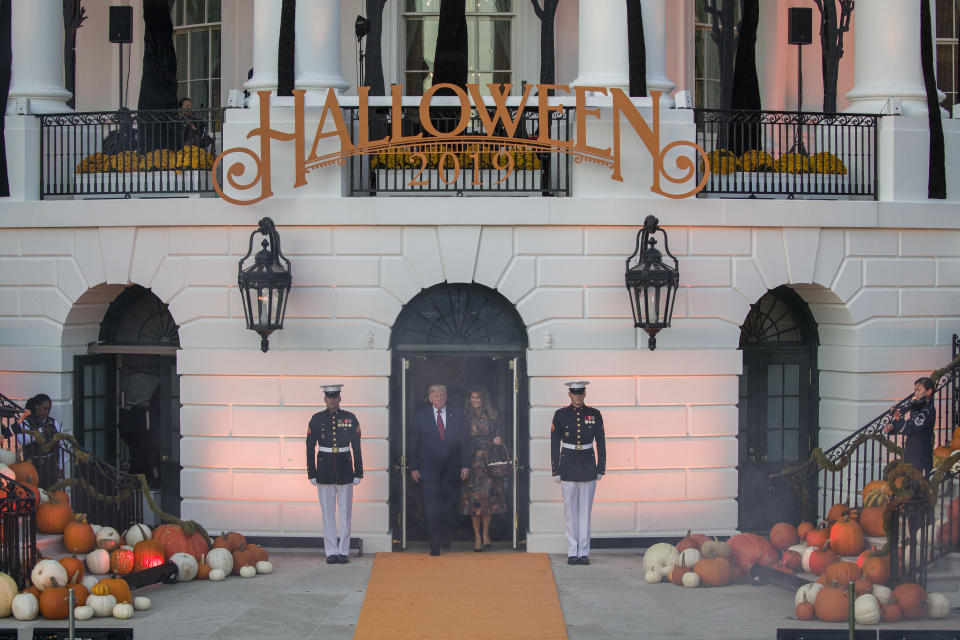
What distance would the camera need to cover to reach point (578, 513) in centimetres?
1614

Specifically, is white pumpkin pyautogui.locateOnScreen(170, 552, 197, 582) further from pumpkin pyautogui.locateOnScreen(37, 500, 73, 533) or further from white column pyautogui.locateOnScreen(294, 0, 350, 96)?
white column pyautogui.locateOnScreen(294, 0, 350, 96)

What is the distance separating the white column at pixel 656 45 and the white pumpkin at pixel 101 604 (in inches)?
349

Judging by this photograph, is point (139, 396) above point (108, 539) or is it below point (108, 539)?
above

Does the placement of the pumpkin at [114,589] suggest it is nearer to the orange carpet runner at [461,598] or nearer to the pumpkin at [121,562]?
the pumpkin at [121,562]

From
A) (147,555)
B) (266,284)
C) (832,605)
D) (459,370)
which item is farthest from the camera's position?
(459,370)

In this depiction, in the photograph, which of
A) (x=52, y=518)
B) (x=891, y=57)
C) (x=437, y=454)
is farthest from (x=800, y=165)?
(x=52, y=518)

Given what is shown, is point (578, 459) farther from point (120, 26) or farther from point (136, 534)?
point (120, 26)

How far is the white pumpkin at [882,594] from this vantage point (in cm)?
1315

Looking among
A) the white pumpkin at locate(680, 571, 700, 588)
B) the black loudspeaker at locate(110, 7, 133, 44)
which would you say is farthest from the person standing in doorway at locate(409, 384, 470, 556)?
the black loudspeaker at locate(110, 7, 133, 44)

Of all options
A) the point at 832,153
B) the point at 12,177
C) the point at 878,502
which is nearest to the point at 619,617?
the point at 878,502

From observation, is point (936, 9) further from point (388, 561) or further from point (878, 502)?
point (388, 561)

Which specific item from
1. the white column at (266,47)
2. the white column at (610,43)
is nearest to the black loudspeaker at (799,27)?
the white column at (610,43)

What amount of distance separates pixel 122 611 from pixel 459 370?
225 inches

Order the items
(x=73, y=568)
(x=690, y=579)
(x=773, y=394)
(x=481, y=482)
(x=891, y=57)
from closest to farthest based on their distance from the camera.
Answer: (x=73, y=568) → (x=690, y=579) → (x=481, y=482) → (x=891, y=57) → (x=773, y=394)
